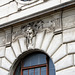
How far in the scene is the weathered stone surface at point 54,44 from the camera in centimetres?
1231

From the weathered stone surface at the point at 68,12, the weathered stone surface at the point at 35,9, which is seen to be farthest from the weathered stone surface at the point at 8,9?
the weathered stone surface at the point at 68,12

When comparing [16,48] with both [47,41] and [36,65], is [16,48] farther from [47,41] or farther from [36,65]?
[47,41]

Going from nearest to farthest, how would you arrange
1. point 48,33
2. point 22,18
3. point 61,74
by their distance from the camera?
point 61,74 → point 48,33 → point 22,18

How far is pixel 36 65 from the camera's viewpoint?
1313 centimetres

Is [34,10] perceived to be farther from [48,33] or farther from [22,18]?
[48,33]

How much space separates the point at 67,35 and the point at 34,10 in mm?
2560

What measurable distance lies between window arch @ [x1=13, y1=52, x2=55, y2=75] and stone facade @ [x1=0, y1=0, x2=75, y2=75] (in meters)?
0.40

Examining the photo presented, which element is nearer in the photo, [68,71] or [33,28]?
[68,71]

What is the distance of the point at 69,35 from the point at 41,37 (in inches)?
61.7

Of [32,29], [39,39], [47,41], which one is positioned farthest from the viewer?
[32,29]

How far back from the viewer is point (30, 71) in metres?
13.3

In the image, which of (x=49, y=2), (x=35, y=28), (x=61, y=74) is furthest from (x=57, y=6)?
(x=61, y=74)

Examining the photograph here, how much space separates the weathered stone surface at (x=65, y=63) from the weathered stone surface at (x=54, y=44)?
2.25 ft

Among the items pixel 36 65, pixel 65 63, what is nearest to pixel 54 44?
pixel 65 63
